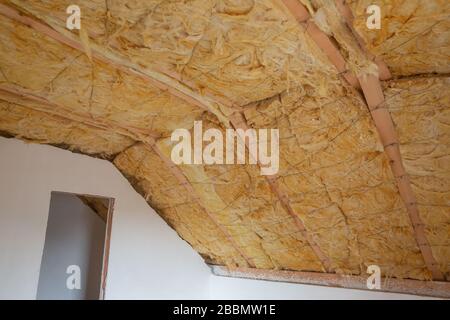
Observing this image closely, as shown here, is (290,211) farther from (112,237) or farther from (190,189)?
(112,237)

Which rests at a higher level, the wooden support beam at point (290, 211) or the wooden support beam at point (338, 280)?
the wooden support beam at point (290, 211)

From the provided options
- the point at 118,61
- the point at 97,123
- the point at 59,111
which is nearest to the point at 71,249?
the point at 97,123

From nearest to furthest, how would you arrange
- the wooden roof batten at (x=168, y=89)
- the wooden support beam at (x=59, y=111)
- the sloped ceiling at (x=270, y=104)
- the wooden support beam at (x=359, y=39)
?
1. the wooden support beam at (x=359, y=39)
2. the sloped ceiling at (x=270, y=104)
3. the wooden roof batten at (x=168, y=89)
4. the wooden support beam at (x=59, y=111)

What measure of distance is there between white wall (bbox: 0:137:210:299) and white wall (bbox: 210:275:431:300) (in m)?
0.21

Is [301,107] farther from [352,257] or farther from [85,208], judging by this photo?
[85,208]

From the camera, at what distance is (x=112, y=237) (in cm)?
363

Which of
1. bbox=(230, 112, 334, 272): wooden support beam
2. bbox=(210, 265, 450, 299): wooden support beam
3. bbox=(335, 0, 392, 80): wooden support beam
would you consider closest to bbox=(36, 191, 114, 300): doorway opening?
bbox=(210, 265, 450, 299): wooden support beam

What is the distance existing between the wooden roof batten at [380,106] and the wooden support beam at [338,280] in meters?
0.10

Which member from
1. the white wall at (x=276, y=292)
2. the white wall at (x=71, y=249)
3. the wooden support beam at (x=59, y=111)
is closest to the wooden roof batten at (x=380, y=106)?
the white wall at (x=276, y=292)

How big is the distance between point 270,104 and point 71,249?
3.60m

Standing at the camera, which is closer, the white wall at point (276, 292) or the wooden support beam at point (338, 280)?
the wooden support beam at point (338, 280)

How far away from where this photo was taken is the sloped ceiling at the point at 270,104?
171 centimetres

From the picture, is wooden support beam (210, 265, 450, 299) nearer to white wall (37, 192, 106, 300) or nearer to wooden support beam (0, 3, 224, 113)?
white wall (37, 192, 106, 300)

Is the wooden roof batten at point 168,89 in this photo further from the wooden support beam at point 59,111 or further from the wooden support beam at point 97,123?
the wooden support beam at point 59,111
